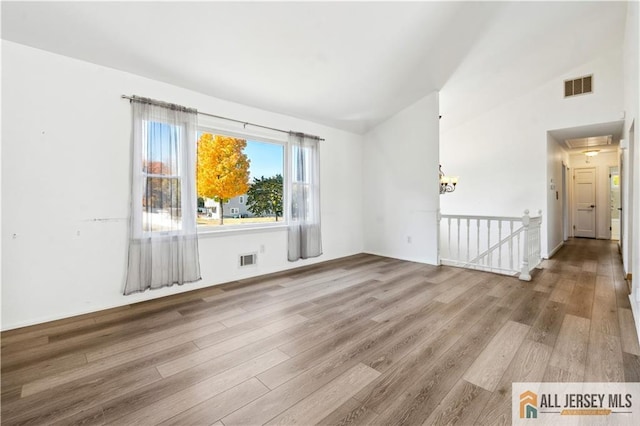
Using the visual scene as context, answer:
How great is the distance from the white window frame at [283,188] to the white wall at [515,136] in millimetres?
2883

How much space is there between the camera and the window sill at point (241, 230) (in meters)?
3.54

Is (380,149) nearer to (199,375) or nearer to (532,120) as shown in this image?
(532,120)

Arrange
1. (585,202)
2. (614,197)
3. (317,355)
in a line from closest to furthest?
1. (317,355)
2. (614,197)
3. (585,202)

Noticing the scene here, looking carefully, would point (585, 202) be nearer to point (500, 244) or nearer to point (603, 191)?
point (603, 191)

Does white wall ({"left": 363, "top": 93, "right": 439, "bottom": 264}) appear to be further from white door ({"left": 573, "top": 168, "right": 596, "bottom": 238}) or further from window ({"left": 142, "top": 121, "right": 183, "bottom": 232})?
white door ({"left": 573, "top": 168, "right": 596, "bottom": 238})

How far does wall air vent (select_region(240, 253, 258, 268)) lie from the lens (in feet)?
12.8

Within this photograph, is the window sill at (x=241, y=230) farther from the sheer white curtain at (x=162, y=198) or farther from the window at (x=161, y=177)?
the window at (x=161, y=177)

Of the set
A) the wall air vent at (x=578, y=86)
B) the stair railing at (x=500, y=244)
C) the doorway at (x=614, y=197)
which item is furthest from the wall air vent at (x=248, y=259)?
the doorway at (x=614, y=197)

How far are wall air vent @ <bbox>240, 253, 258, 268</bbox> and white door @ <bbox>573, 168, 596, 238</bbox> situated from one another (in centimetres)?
939

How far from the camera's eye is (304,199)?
4574mm

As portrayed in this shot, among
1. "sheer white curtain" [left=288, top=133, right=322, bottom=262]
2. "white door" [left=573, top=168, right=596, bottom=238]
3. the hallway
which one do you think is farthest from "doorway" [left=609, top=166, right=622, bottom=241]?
"sheer white curtain" [left=288, top=133, right=322, bottom=262]

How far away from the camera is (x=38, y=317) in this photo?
2.49 meters

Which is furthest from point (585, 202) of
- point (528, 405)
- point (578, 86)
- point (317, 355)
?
point (317, 355)
